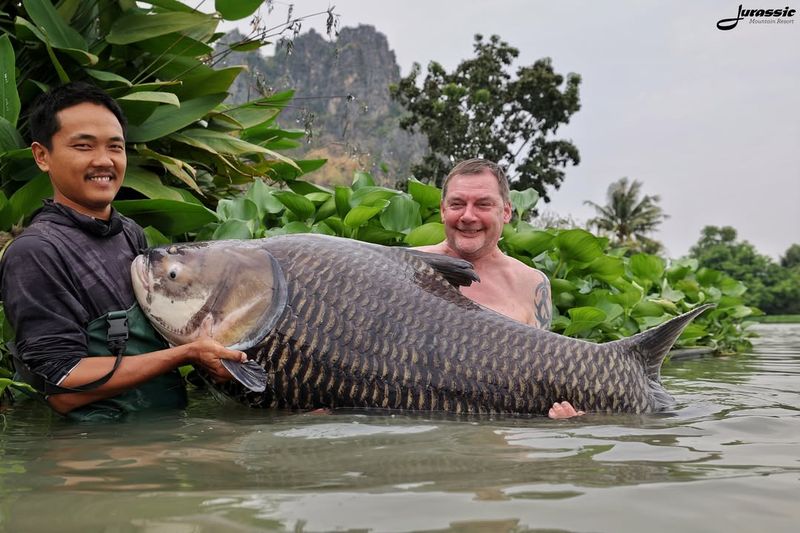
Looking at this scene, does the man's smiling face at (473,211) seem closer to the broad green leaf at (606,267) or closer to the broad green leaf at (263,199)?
the broad green leaf at (263,199)

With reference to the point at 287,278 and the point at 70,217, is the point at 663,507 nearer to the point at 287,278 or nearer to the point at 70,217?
the point at 287,278

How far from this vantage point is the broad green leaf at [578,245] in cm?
564

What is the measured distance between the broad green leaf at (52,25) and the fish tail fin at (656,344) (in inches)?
139

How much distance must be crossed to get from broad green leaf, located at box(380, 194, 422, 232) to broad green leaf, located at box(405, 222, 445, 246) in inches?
10.1

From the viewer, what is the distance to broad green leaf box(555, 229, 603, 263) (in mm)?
5637

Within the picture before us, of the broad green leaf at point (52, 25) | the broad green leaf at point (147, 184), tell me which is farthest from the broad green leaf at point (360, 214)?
the broad green leaf at point (52, 25)

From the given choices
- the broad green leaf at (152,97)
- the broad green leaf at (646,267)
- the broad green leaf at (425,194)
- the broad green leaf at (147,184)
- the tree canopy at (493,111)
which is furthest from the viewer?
the tree canopy at (493,111)

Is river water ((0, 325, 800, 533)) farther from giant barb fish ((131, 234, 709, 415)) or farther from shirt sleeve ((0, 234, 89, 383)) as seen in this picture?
shirt sleeve ((0, 234, 89, 383))

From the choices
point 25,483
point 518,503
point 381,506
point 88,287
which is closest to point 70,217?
point 88,287

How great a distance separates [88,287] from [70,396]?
17.3 inches

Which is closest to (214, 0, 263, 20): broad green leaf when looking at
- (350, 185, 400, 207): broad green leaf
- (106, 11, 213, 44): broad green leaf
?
(106, 11, 213, 44): broad green leaf

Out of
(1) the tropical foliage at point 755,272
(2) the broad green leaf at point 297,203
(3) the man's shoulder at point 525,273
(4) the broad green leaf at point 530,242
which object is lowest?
(3) the man's shoulder at point 525,273

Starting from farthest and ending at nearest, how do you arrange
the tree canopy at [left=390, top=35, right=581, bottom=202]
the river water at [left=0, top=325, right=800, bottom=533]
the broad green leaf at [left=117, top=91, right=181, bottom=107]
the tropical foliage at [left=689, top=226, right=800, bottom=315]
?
the tropical foliage at [left=689, top=226, right=800, bottom=315] < the tree canopy at [left=390, top=35, right=581, bottom=202] < the broad green leaf at [left=117, top=91, right=181, bottom=107] < the river water at [left=0, top=325, right=800, bottom=533]

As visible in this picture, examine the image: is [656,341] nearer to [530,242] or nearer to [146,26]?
[530,242]
